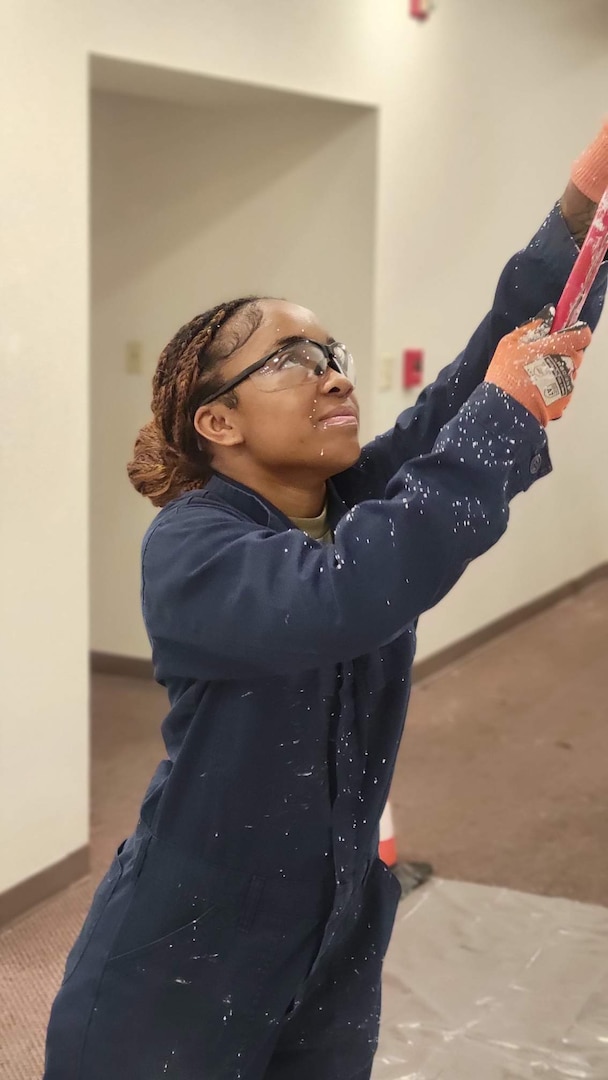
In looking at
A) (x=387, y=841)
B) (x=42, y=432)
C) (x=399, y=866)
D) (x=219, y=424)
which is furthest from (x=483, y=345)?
(x=399, y=866)

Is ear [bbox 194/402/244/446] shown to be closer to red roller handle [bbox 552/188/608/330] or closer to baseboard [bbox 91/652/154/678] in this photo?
red roller handle [bbox 552/188/608/330]

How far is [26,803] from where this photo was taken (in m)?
2.72

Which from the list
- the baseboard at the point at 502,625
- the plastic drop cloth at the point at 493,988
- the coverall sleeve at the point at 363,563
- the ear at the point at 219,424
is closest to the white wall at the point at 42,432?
the plastic drop cloth at the point at 493,988

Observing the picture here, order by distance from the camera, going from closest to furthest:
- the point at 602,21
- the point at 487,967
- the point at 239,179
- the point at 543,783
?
1. the point at 487,967
2. the point at 543,783
3. the point at 239,179
4. the point at 602,21

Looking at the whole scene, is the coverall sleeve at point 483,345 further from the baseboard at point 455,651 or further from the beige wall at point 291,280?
the baseboard at point 455,651

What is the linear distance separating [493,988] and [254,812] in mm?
1512

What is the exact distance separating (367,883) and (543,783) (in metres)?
2.38

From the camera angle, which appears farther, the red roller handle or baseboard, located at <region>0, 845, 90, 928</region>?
baseboard, located at <region>0, 845, 90, 928</region>

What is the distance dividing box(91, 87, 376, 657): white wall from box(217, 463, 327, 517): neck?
277 cm

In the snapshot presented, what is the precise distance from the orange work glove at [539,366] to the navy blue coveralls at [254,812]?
0.02 meters

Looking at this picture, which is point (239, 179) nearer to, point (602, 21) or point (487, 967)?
point (602, 21)

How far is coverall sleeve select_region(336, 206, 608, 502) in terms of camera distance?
1300 millimetres

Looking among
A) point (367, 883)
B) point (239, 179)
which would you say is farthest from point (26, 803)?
point (239, 179)

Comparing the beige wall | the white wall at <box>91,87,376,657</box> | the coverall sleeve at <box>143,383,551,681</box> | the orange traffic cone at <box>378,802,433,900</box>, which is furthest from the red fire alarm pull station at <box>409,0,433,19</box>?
the coverall sleeve at <box>143,383,551,681</box>
